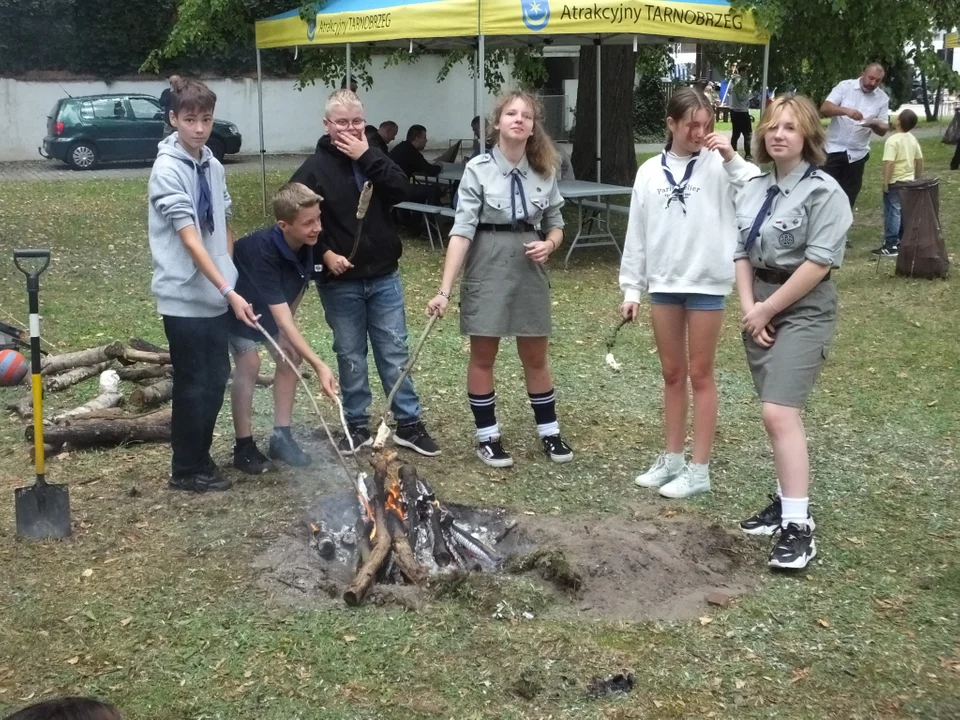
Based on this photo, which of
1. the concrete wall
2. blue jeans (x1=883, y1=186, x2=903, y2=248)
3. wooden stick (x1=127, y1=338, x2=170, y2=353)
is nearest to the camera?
wooden stick (x1=127, y1=338, x2=170, y2=353)

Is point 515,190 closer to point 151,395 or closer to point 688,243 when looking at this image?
point 688,243

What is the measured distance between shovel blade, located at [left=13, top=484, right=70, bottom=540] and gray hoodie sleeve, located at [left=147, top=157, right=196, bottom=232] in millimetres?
1217

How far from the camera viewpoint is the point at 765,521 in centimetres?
470

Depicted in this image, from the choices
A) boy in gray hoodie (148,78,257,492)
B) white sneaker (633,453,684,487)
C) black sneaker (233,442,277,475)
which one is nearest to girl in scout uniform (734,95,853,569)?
white sneaker (633,453,684,487)

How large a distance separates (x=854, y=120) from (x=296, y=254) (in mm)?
7762

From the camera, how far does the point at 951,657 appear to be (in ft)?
11.9

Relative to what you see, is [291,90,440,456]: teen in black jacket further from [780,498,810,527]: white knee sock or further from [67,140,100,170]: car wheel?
[67,140,100,170]: car wheel

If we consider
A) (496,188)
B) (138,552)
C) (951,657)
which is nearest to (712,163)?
(496,188)

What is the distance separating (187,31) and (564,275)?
241 inches

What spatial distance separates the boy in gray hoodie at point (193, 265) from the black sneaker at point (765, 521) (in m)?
2.27

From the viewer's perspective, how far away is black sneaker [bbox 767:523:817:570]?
4.25m

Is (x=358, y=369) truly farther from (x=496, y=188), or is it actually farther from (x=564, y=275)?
(x=564, y=275)

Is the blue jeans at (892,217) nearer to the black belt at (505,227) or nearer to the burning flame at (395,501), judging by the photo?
the black belt at (505,227)

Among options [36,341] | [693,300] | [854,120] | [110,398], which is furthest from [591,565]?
[854,120]
